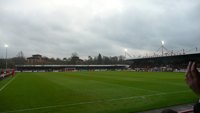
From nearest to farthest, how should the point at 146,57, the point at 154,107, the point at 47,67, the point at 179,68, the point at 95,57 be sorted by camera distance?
the point at 154,107 → the point at 179,68 → the point at 146,57 → the point at 47,67 → the point at 95,57

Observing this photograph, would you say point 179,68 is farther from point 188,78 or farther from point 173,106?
point 188,78

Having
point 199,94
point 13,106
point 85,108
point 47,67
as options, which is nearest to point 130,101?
point 85,108

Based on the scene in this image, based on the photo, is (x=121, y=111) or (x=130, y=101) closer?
(x=121, y=111)

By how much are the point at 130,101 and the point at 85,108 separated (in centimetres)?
335

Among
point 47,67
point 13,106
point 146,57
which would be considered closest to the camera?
point 13,106

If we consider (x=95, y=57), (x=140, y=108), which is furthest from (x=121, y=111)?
(x=95, y=57)

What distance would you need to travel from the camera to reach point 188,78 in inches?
60.0

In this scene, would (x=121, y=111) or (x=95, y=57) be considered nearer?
(x=121, y=111)

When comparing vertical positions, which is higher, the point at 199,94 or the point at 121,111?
the point at 199,94

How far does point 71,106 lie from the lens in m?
13.8

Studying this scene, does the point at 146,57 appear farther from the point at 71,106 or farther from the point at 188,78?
the point at 188,78

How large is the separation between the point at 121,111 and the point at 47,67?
12766 cm

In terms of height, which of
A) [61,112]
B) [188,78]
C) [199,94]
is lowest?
[61,112]

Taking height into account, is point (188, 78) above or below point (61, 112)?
above
